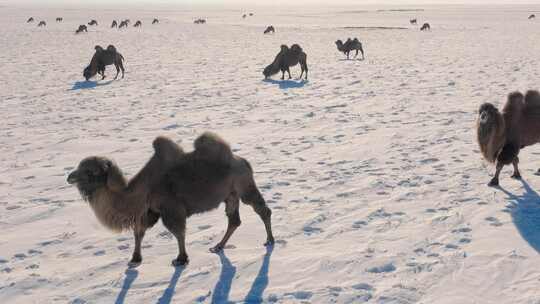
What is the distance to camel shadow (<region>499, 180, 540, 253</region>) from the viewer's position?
19.7 feet

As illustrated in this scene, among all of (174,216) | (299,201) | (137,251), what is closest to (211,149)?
(174,216)

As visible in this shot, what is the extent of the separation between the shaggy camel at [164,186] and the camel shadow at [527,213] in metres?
3.56

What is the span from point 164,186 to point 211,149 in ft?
2.14

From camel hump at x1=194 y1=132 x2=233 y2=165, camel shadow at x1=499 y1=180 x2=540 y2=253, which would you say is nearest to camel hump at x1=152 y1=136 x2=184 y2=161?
camel hump at x1=194 y1=132 x2=233 y2=165

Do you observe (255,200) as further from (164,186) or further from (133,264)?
(133,264)

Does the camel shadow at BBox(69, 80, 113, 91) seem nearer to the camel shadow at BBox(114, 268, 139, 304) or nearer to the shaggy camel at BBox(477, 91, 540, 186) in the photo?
the camel shadow at BBox(114, 268, 139, 304)

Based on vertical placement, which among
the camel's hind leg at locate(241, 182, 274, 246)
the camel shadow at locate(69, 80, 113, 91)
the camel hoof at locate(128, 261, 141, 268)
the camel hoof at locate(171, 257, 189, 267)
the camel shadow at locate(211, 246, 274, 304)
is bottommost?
the camel shadow at locate(211, 246, 274, 304)

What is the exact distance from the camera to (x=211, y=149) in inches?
218

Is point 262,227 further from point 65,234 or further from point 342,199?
point 65,234

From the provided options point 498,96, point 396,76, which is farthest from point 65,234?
point 396,76

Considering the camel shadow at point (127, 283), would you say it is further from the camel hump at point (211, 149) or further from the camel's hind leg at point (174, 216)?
the camel hump at point (211, 149)

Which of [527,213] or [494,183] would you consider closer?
[527,213]

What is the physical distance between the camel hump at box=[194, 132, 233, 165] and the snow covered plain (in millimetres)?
1219

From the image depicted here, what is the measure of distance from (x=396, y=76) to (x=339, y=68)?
14.7 ft
